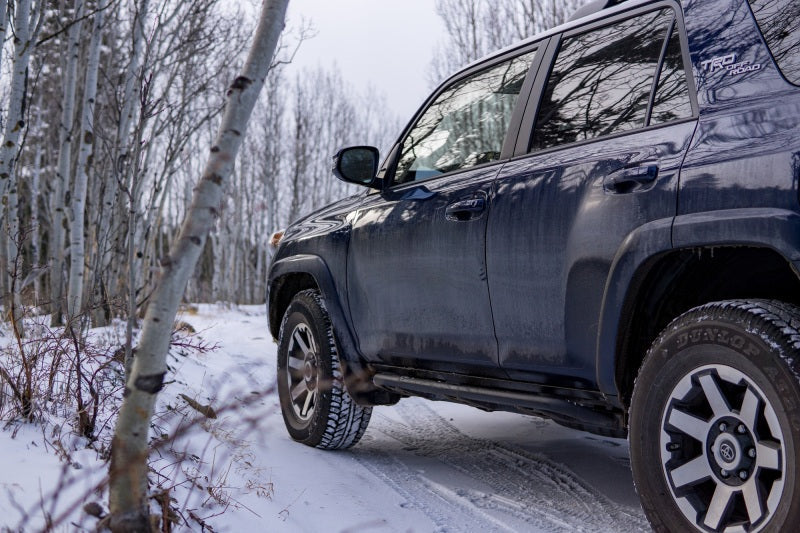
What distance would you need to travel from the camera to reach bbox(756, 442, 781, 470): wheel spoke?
6.45 ft

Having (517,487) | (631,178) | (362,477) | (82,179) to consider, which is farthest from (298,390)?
(82,179)

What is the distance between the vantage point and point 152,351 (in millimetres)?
2014

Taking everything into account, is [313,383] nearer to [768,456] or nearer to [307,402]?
[307,402]

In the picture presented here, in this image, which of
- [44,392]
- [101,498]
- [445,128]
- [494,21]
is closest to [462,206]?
[445,128]

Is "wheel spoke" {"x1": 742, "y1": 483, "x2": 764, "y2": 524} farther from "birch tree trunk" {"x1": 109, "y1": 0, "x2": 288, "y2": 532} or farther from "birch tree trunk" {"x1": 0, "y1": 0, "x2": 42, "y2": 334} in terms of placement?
"birch tree trunk" {"x1": 0, "y1": 0, "x2": 42, "y2": 334}

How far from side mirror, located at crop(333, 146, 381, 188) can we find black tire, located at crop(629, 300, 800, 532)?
2.08 m

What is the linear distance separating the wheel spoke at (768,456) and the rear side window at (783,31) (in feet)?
3.29

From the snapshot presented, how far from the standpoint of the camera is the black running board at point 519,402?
8.94 ft

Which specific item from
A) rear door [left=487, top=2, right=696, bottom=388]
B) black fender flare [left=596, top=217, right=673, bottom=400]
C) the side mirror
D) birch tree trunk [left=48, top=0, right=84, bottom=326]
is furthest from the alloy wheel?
birch tree trunk [left=48, top=0, right=84, bottom=326]

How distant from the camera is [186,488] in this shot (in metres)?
2.78

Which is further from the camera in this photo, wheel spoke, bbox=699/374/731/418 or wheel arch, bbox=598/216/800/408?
wheel arch, bbox=598/216/800/408

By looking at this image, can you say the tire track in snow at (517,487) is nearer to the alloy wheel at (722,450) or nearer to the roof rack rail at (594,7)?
the alloy wheel at (722,450)

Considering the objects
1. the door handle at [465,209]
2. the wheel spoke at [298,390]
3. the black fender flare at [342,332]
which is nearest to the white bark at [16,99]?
the black fender flare at [342,332]

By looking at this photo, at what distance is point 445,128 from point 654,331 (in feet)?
5.60
